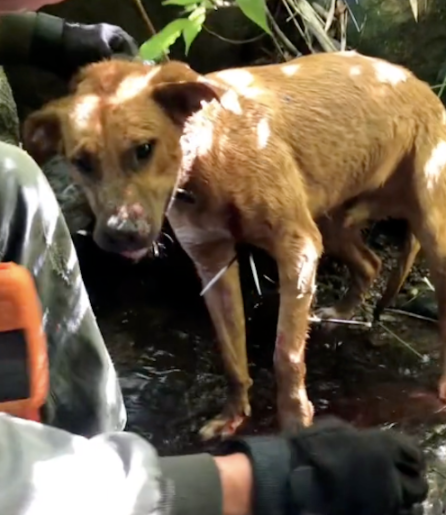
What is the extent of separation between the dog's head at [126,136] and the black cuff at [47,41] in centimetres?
24

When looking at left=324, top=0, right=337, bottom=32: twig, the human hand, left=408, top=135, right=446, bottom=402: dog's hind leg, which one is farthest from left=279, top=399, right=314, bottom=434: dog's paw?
left=324, top=0, right=337, bottom=32: twig

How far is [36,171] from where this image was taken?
1.70m

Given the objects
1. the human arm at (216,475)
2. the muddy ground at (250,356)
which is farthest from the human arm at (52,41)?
the human arm at (216,475)

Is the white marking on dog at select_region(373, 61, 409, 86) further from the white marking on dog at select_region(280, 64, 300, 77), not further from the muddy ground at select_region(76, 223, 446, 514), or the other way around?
the muddy ground at select_region(76, 223, 446, 514)

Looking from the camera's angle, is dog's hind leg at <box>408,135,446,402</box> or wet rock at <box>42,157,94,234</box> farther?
wet rock at <box>42,157,94,234</box>

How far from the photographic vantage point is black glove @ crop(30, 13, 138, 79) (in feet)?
8.92

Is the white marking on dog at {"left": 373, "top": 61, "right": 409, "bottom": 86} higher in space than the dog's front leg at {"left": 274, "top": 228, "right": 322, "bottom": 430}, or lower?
higher

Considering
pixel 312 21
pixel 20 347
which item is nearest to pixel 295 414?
pixel 20 347

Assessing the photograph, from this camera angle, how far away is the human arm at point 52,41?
270 cm

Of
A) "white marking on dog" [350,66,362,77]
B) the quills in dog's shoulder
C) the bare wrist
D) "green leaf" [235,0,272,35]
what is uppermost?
"green leaf" [235,0,272,35]

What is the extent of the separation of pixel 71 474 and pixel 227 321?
1.96 metres

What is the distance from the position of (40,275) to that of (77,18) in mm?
2505

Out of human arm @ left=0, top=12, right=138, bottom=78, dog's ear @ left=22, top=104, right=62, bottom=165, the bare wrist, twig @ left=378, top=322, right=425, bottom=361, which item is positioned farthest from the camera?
twig @ left=378, top=322, right=425, bottom=361

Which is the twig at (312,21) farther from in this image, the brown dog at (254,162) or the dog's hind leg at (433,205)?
the dog's hind leg at (433,205)
